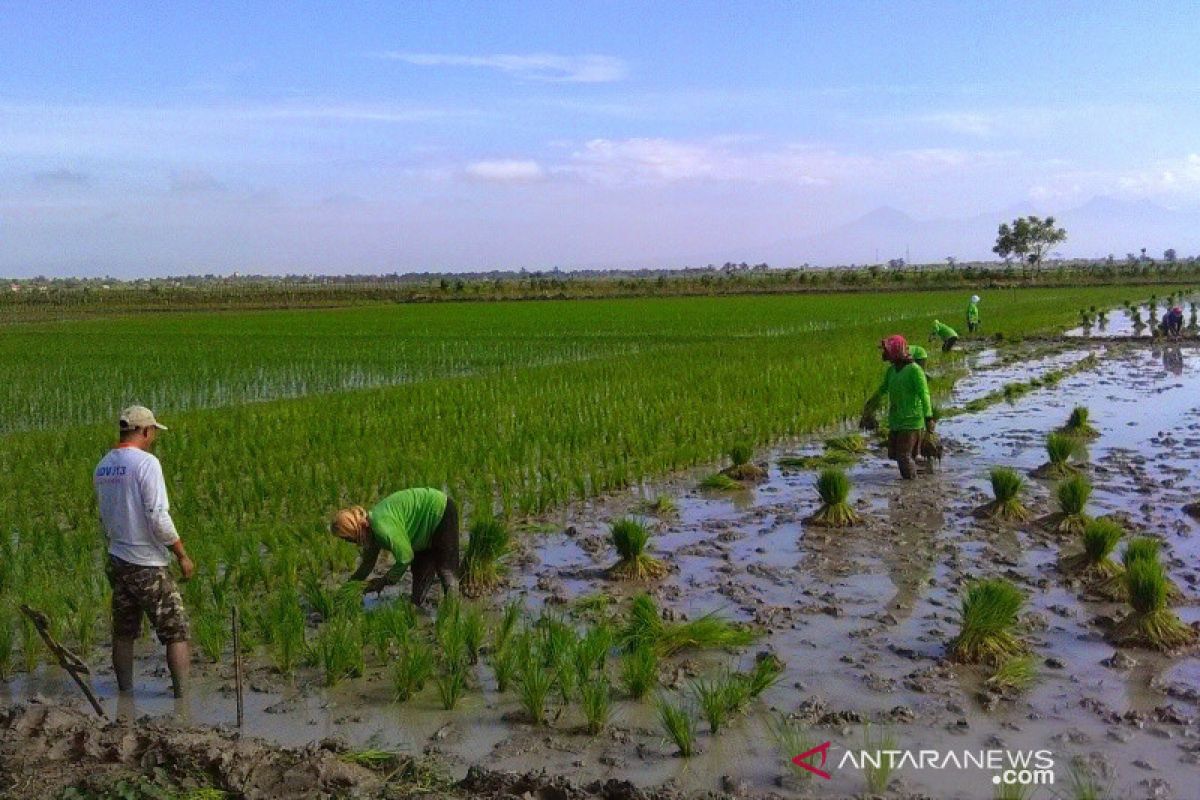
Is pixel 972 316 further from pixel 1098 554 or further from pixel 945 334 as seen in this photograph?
pixel 1098 554

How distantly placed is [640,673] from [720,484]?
420 cm

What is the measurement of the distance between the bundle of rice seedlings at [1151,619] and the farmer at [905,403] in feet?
11.0

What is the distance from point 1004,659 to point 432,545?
2.75m

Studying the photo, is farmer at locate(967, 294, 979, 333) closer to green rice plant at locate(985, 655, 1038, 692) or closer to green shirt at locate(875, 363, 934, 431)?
green shirt at locate(875, 363, 934, 431)

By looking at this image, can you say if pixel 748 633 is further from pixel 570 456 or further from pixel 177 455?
pixel 177 455

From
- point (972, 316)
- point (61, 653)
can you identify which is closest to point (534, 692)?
point (61, 653)

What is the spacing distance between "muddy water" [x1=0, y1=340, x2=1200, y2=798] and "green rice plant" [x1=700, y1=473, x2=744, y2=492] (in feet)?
0.55

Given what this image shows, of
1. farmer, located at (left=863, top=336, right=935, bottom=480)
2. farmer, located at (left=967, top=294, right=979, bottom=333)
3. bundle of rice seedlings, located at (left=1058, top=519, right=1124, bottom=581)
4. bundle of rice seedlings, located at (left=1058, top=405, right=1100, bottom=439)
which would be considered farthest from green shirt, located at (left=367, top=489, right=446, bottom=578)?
farmer, located at (left=967, top=294, right=979, bottom=333)

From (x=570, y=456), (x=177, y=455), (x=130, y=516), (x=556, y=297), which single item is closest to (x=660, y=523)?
(x=570, y=456)

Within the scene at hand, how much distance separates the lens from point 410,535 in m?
5.12

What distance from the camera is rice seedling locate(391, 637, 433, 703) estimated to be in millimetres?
4223

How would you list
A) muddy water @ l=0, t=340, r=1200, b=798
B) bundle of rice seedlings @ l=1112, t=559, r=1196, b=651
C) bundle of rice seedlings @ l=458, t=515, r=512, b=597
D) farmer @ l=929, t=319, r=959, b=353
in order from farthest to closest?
farmer @ l=929, t=319, r=959, b=353 → bundle of rice seedlings @ l=458, t=515, r=512, b=597 → bundle of rice seedlings @ l=1112, t=559, r=1196, b=651 → muddy water @ l=0, t=340, r=1200, b=798

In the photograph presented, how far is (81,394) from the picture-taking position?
14.9 meters

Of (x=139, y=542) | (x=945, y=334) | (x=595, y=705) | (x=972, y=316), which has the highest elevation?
(x=972, y=316)
